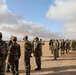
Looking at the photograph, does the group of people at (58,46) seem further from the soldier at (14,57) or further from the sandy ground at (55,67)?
the soldier at (14,57)

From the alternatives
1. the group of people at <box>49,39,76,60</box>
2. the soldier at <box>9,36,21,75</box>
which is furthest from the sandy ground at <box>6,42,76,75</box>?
the soldier at <box>9,36,21,75</box>

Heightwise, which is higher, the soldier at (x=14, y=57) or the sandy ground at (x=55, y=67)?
the soldier at (x=14, y=57)

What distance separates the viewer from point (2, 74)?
38.7 feet

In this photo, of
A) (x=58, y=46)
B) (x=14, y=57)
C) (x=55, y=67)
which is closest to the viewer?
(x=14, y=57)

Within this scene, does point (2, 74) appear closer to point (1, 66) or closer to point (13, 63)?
point (1, 66)

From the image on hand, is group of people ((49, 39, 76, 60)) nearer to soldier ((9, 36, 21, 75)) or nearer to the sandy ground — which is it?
the sandy ground

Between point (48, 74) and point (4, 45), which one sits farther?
point (48, 74)

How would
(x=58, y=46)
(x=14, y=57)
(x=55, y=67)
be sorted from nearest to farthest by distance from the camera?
(x=14, y=57), (x=55, y=67), (x=58, y=46)

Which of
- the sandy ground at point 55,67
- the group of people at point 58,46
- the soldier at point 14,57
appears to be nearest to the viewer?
the soldier at point 14,57

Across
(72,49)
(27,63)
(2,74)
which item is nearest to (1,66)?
(2,74)

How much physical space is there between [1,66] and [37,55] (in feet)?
21.8

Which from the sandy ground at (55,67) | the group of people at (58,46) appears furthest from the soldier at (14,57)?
the group of people at (58,46)

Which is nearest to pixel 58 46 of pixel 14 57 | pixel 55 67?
pixel 55 67

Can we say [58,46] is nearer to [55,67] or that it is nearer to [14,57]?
[55,67]
